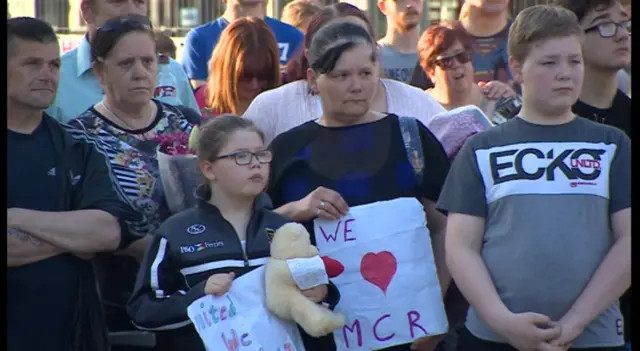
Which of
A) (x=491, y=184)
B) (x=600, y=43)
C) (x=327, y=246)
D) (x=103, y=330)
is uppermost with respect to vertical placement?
(x=600, y=43)

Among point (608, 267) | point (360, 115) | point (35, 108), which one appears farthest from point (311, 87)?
point (608, 267)

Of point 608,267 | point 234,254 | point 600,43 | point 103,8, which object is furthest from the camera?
point 103,8

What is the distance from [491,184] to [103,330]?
150 centimetres

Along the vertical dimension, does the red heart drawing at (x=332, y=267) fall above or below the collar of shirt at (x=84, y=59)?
below

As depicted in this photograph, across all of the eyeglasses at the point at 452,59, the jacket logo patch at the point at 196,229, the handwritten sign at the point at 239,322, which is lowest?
the handwritten sign at the point at 239,322

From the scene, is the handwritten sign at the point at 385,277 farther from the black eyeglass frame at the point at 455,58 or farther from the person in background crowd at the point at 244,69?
the black eyeglass frame at the point at 455,58

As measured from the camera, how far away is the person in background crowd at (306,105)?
4758mm

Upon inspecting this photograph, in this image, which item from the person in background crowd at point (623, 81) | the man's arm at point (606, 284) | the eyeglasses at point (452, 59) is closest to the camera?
the man's arm at point (606, 284)

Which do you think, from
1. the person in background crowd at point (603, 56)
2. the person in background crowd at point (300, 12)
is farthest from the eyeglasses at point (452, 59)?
the person in background crowd at point (300, 12)

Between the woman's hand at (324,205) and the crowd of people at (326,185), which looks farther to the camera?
the woman's hand at (324,205)

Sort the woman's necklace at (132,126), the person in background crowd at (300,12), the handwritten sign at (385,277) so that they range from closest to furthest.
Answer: the handwritten sign at (385,277) → the woman's necklace at (132,126) → the person in background crowd at (300,12)

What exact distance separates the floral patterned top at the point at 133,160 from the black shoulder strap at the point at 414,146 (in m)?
0.98

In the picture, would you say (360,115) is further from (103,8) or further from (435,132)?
(103,8)

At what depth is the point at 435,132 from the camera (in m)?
4.64
